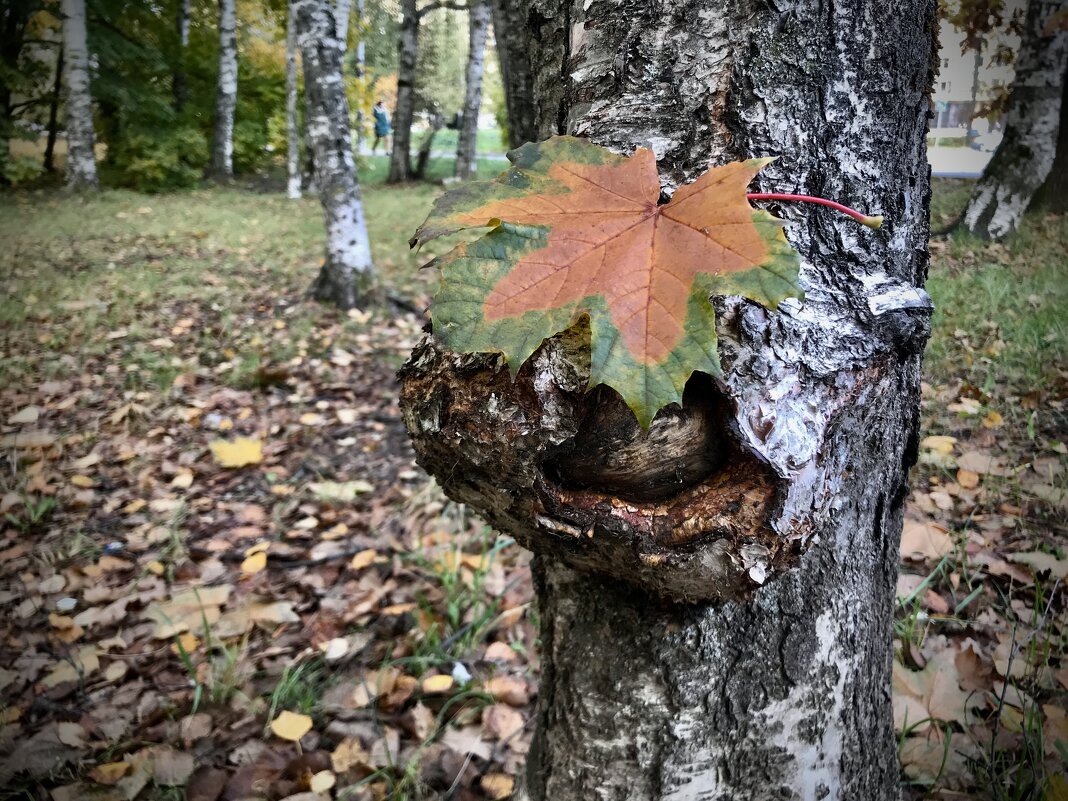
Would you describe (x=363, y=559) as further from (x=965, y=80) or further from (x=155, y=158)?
(x=155, y=158)

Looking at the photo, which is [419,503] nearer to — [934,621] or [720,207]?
[934,621]

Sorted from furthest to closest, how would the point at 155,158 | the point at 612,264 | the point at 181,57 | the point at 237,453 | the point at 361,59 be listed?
the point at 361,59
the point at 181,57
the point at 155,158
the point at 237,453
the point at 612,264

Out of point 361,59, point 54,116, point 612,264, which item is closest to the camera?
point 612,264

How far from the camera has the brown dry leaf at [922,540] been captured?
152cm

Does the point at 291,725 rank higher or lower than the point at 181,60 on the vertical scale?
lower

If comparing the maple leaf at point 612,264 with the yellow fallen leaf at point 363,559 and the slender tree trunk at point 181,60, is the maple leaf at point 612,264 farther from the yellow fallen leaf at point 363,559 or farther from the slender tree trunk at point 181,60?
the slender tree trunk at point 181,60

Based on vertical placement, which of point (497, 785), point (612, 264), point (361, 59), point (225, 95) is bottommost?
point (497, 785)

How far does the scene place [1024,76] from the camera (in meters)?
1.18

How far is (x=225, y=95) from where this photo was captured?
10.2 m

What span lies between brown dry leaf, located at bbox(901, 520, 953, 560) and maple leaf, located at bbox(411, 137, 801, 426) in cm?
134

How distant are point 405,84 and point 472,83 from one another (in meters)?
1.62

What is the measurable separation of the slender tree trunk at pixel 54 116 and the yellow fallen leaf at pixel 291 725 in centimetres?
597

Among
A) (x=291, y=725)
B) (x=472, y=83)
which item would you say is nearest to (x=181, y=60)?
(x=472, y=83)

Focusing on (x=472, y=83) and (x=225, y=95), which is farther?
(x=225, y=95)
